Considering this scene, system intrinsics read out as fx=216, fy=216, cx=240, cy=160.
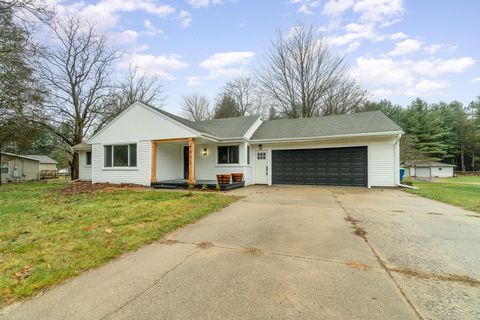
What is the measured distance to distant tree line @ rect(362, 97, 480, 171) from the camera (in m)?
32.0

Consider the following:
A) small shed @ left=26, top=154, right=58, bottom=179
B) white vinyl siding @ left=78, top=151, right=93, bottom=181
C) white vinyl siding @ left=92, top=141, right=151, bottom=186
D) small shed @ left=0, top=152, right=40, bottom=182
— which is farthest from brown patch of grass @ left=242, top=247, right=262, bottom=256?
small shed @ left=26, top=154, right=58, bottom=179

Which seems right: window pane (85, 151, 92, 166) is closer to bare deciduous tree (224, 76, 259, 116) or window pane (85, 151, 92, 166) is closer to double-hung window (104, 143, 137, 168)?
double-hung window (104, 143, 137, 168)

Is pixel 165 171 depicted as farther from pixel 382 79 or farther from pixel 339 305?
pixel 382 79

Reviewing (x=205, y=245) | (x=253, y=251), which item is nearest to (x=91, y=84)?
(x=205, y=245)

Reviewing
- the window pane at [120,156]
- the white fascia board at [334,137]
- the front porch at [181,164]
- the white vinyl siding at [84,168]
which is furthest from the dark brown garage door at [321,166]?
the white vinyl siding at [84,168]

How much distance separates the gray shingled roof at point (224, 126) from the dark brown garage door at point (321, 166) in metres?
2.50

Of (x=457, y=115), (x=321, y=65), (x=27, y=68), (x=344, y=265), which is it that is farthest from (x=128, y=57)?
(x=457, y=115)

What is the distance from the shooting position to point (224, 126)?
46.8 ft

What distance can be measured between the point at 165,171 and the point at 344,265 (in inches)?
450

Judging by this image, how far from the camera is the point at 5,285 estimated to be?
2.32 metres

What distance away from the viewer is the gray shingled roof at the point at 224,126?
39.4ft

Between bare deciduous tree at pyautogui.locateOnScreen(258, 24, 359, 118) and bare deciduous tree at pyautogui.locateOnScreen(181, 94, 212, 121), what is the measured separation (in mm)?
11270

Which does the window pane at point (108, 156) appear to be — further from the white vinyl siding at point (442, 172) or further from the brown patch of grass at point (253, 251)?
the white vinyl siding at point (442, 172)

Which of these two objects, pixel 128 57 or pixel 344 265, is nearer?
pixel 344 265
